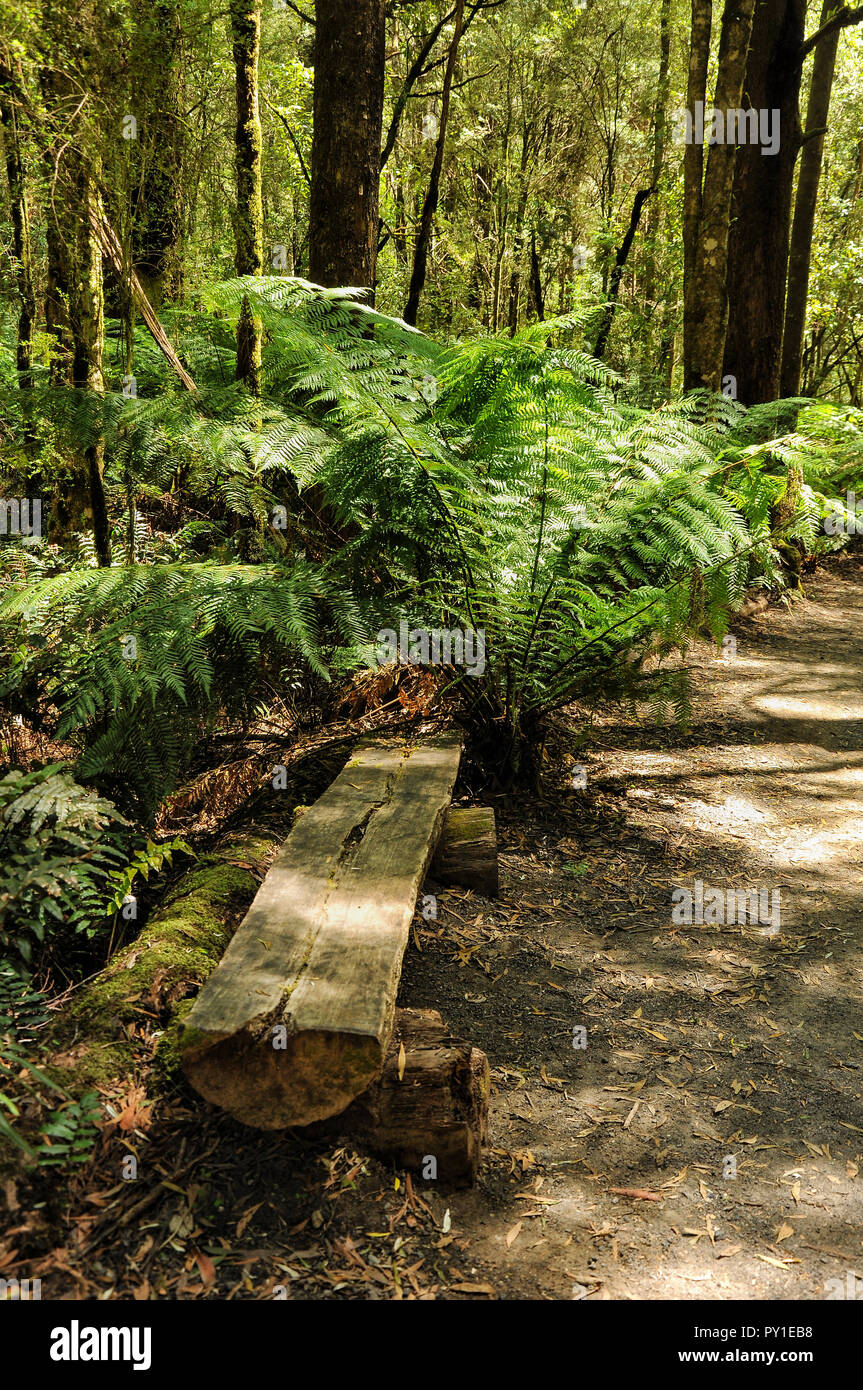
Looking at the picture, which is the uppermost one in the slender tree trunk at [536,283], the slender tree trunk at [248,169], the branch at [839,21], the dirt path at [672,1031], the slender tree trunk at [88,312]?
the branch at [839,21]

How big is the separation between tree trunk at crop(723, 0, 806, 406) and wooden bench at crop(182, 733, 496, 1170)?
7.52 meters

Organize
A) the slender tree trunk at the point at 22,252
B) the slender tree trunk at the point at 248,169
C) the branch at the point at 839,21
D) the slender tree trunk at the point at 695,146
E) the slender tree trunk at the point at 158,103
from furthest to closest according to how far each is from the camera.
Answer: the slender tree trunk at the point at 695,146, the branch at the point at 839,21, the slender tree trunk at the point at 248,169, the slender tree trunk at the point at 22,252, the slender tree trunk at the point at 158,103

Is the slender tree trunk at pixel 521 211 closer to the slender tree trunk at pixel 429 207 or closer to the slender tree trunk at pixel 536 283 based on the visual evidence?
the slender tree trunk at pixel 536 283

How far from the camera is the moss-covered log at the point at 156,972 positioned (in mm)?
2129

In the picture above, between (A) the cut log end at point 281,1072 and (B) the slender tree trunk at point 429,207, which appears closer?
(A) the cut log end at point 281,1072

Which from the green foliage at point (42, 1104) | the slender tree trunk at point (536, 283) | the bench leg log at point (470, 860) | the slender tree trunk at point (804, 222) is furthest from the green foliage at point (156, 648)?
the slender tree trunk at point (536, 283)

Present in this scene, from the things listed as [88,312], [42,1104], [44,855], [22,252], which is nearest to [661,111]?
[22,252]

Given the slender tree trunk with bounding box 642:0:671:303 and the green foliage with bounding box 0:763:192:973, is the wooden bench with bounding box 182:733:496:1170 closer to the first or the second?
the green foliage with bounding box 0:763:192:973

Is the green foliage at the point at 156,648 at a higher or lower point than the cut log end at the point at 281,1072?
higher

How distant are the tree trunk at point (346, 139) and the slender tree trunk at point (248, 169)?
1.25ft

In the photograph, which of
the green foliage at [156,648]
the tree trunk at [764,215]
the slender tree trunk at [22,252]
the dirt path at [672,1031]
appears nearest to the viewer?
the dirt path at [672,1031]

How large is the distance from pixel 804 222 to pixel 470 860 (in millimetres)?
12213

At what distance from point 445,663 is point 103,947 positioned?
1.68m
